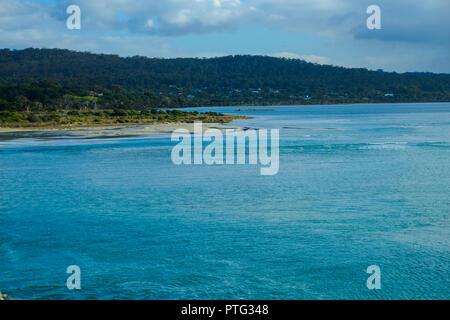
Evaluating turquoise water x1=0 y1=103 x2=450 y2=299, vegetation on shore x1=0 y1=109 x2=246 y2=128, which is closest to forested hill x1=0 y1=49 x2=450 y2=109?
vegetation on shore x1=0 y1=109 x2=246 y2=128

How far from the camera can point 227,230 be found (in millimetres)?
13047

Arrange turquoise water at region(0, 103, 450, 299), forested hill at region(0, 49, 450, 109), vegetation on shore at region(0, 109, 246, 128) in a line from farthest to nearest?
forested hill at region(0, 49, 450, 109) < vegetation on shore at region(0, 109, 246, 128) < turquoise water at region(0, 103, 450, 299)

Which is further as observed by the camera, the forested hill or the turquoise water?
the forested hill

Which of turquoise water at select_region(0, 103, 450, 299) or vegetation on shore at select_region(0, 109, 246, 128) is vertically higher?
vegetation on shore at select_region(0, 109, 246, 128)

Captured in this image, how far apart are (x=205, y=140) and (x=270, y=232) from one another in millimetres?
25224

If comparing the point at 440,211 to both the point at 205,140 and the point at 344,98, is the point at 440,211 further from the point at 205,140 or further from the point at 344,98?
the point at 344,98

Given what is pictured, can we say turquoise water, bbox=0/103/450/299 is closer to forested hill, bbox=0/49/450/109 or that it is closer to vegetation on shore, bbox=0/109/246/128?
vegetation on shore, bbox=0/109/246/128

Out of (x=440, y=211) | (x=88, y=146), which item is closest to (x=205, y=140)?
(x=88, y=146)

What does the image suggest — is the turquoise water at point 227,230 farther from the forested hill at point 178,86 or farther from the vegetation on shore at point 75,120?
the forested hill at point 178,86

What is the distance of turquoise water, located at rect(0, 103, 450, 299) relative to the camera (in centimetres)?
965

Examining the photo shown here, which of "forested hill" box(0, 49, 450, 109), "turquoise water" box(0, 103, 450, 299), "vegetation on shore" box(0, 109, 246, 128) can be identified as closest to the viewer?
"turquoise water" box(0, 103, 450, 299)

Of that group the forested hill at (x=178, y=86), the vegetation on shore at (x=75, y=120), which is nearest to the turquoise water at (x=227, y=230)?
the vegetation on shore at (x=75, y=120)

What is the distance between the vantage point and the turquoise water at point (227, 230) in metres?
9.65

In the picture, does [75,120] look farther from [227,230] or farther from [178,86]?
[178,86]
